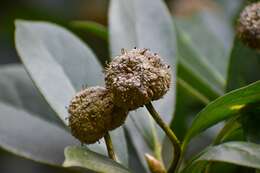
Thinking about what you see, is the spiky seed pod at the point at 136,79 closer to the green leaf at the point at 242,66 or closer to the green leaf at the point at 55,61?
the green leaf at the point at 55,61

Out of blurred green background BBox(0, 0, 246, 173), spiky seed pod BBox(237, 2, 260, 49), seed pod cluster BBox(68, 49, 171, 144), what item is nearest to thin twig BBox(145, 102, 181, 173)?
seed pod cluster BBox(68, 49, 171, 144)

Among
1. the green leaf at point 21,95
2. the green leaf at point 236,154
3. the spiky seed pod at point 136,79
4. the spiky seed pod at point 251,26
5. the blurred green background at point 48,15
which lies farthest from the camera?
the blurred green background at point 48,15

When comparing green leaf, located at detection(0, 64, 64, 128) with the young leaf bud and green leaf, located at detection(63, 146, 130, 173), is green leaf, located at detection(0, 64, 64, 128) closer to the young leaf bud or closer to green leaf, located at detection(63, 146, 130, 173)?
the young leaf bud

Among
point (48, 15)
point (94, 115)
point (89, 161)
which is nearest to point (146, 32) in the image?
point (94, 115)

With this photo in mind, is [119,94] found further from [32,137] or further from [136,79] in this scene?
[32,137]

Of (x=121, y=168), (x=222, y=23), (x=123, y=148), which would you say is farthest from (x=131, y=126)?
(x=222, y=23)

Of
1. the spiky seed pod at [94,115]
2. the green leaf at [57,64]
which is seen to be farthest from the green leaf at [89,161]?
the green leaf at [57,64]
